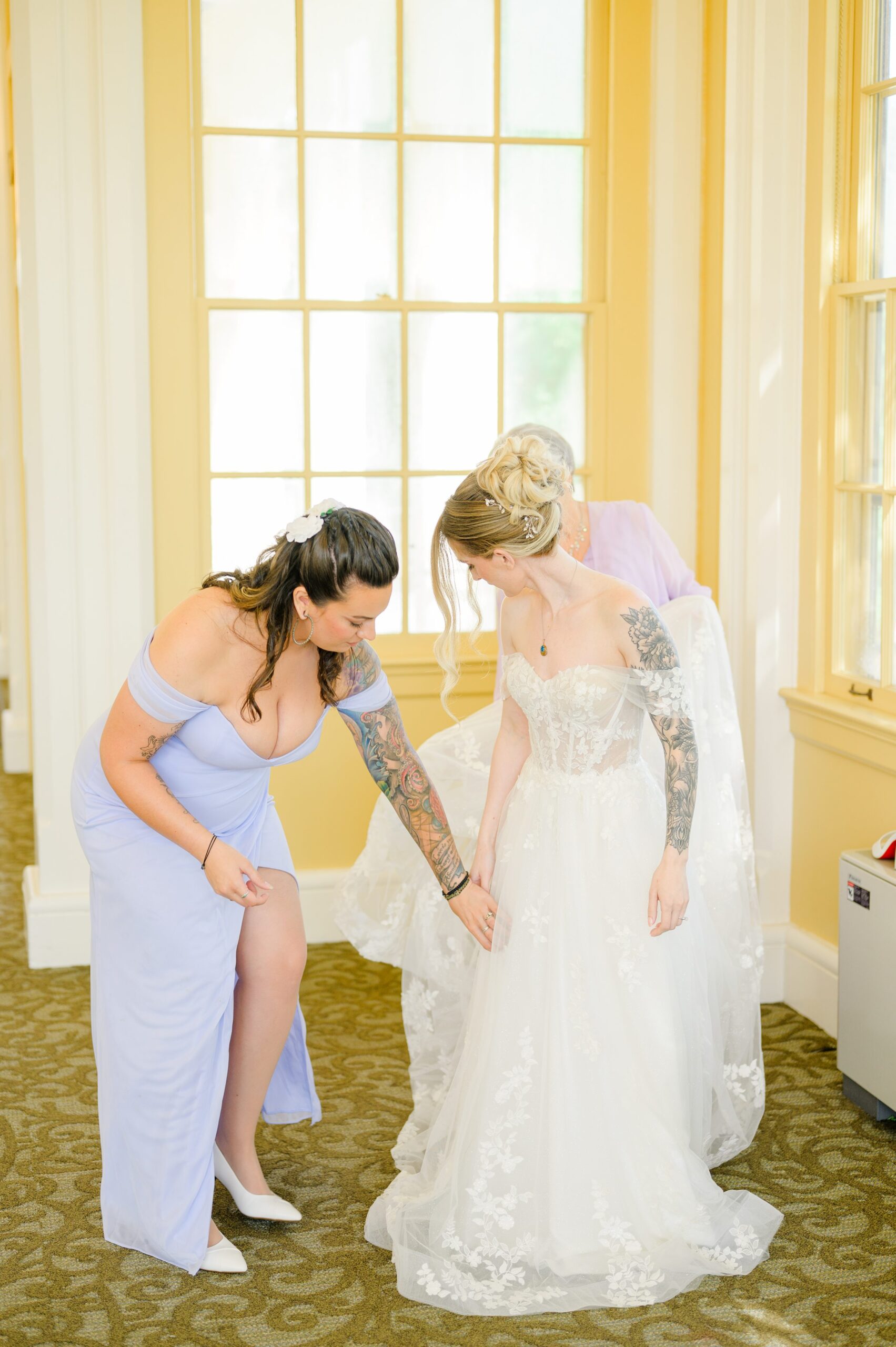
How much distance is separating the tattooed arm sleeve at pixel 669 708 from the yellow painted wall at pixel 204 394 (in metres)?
1.96

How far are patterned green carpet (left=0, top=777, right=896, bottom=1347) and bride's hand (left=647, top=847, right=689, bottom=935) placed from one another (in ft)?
2.16

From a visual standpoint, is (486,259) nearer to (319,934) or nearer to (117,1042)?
(319,934)

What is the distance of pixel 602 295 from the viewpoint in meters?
4.47

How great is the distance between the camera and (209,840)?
2457 millimetres

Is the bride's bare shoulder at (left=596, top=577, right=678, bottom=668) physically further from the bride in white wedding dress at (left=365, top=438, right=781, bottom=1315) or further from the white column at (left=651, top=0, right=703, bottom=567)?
the white column at (left=651, top=0, right=703, bottom=567)

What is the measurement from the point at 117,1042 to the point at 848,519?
2268 millimetres

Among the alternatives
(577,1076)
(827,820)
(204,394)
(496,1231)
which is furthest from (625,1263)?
(204,394)

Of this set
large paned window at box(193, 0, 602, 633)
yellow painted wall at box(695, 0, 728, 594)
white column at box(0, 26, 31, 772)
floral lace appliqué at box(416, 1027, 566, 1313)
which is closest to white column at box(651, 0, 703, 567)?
yellow painted wall at box(695, 0, 728, 594)

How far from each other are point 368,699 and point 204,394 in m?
1.94

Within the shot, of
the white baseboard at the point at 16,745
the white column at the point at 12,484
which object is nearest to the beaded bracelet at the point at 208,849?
the white column at the point at 12,484

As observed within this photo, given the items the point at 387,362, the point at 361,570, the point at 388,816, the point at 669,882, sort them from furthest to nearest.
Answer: the point at 387,362
the point at 388,816
the point at 669,882
the point at 361,570

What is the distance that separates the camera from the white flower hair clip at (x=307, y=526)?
237 centimetres

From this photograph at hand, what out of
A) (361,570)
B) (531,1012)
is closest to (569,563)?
(361,570)

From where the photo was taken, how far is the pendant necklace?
264cm
